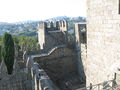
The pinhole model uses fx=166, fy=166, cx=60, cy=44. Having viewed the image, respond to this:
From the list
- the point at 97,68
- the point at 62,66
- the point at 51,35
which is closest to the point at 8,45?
the point at 51,35

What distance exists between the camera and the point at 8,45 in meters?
15.1

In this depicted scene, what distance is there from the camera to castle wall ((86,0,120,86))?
321cm

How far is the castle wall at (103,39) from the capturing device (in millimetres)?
3215

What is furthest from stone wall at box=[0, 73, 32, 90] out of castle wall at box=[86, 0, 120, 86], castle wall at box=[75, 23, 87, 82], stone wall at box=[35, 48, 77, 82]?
castle wall at box=[86, 0, 120, 86]

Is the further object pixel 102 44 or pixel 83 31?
pixel 83 31

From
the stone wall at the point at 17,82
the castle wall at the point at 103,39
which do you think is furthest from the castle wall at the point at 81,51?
the castle wall at the point at 103,39

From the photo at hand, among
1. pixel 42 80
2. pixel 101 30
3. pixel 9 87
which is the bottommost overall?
pixel 9 87

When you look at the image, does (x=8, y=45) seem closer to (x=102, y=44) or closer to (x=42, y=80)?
(x=42, y=80)

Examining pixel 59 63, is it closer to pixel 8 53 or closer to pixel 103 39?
pixel 8 53

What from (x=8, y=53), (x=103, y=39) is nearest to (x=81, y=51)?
(x=103, y=39)

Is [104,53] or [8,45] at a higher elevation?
[104,53]

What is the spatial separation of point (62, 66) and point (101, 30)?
24.7 ft

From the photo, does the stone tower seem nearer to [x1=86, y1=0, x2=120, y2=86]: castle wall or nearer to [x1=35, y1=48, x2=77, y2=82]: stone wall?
[x1=35, y1=48, x2=77, y2=82]: stone wall

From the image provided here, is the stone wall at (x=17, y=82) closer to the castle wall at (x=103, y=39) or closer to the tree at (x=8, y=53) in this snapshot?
the tree at (x=8, y=53)
